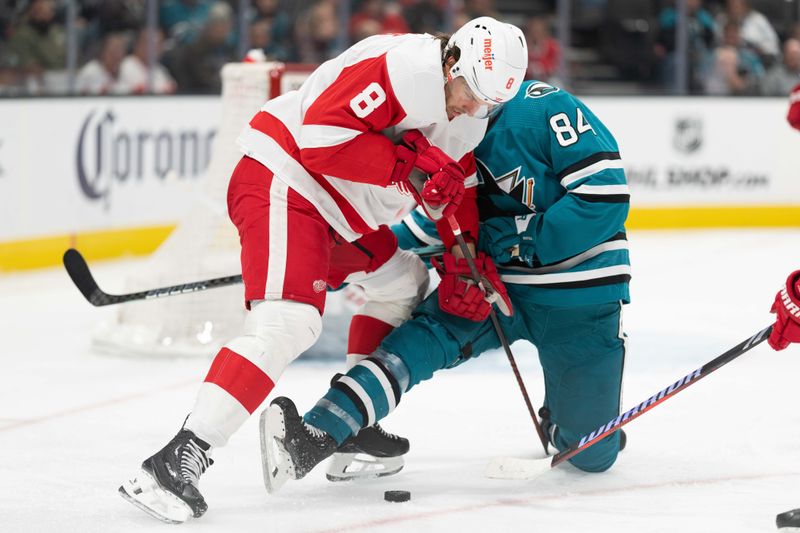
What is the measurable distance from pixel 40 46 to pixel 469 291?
4.01 metres

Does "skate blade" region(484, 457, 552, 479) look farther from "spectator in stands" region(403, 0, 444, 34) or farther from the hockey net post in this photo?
"spectator in stands" region(403, 0, 444, 34)

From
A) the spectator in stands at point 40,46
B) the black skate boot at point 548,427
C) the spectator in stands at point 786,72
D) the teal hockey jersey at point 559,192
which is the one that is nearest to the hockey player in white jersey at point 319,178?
the teal hockey jersey at point 559,192

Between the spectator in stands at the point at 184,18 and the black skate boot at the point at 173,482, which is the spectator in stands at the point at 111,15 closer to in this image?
the spectator in stands at the point at 184,18

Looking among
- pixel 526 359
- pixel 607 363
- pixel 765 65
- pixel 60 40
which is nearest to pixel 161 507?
pixel 607 363

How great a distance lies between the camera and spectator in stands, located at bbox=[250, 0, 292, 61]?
23.1 ft

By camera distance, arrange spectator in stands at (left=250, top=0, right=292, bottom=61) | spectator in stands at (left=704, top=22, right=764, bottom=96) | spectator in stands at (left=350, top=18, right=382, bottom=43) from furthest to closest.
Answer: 1. spectator in stands at (left=704, top=22, right=764, bottom=96)
2. spectator in stands at (left=350, top=18, right=382, bottom=43)
3. spectator in stands at (left=250, top=0, right=292, bottom=61)

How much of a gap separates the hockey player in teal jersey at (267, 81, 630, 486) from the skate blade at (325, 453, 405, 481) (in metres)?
0.19

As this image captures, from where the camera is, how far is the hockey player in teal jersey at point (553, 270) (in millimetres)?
2623

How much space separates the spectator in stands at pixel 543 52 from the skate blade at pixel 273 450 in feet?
18.9

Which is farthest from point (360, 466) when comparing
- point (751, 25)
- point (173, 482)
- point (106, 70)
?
point (751, 25)

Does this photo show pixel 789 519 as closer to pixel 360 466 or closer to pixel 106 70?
pixel 360 466

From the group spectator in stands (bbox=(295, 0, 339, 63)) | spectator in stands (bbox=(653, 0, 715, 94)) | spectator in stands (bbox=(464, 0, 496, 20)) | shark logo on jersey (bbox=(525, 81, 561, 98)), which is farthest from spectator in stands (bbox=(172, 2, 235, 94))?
shark logo on jersey (bbox=(525, 81, 561, 98))

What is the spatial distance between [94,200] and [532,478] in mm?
3762

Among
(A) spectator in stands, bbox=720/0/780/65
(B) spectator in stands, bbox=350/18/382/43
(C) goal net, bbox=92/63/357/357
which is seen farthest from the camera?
(A) spectator in stands, bbox=720/0/780/65
